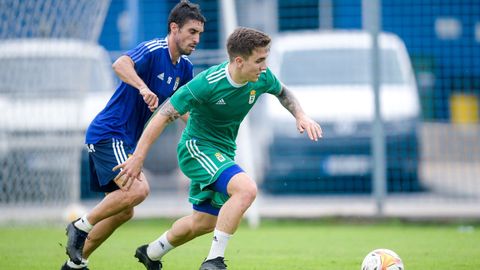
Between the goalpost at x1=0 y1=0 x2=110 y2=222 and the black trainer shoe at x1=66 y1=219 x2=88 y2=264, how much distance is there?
4.54 meters

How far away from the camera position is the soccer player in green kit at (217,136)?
21.5ft

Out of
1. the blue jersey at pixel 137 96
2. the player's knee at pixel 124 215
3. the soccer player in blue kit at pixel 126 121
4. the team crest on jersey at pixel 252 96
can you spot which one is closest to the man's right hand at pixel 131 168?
the soccer player in blue kit at pixel 126 121

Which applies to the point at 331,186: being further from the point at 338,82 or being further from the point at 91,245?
the point at 91,245

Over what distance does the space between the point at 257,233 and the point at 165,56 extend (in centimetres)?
379

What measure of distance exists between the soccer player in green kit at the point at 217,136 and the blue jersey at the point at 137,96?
520 mm

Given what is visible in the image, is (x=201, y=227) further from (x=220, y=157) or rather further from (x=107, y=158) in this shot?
(x=107, y=158)

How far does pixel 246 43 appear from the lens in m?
6.73

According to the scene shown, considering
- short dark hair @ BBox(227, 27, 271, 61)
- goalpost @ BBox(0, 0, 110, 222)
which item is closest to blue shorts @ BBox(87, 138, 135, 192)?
short dark hair @ BBox(227, 27, 271, 61)

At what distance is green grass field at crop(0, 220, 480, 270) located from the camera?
7781 mm

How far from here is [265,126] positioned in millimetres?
12094

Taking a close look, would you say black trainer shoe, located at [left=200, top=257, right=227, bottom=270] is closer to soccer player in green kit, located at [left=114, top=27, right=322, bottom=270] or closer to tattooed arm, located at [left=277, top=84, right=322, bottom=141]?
soccer player in green kit, located at [left=114, top=27, right=322, bottom=270]

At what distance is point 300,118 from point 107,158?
1454 mm

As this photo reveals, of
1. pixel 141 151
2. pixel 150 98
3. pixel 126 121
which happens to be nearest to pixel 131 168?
pixel 141 151

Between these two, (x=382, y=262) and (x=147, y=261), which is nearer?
(x=382, y=262)
